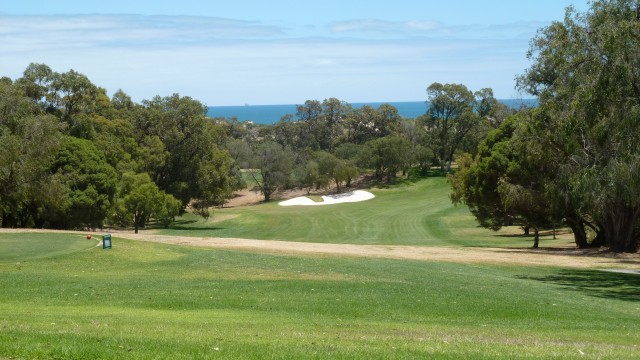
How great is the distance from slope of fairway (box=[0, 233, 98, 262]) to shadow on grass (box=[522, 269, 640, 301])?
17.1m

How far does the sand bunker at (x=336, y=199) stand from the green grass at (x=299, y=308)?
5746 cm

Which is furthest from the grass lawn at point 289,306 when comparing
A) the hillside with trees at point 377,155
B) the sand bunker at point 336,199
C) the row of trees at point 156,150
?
the sand bunker at point 336,199

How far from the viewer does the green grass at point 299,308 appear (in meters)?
10.9

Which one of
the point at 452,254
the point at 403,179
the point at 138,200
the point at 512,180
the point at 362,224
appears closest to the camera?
the point at 452,254

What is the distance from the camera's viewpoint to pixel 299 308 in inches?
685

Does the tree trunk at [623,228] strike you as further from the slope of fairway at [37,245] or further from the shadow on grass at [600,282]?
the slope of fairway at [37,245]

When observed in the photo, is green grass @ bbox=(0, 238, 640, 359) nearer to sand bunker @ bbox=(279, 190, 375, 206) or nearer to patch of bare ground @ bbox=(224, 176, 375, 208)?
sand bunker @ bbox=(279, 190, 375, 206)

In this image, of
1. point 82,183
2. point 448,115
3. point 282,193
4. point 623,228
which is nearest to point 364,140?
point 448,115

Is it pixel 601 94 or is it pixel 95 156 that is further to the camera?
pixel 95 156

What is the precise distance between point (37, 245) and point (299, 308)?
15.1 m

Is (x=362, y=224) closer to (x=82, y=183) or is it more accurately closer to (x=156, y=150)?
(x=156, y=150)

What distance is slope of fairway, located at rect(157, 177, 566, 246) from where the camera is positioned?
55.0m

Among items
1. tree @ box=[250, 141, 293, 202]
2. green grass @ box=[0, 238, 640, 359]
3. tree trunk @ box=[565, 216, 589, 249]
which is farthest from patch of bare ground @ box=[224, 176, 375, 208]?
green grass @ box=[0, 238, 640, 359]

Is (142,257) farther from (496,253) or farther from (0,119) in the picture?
(0,119)
